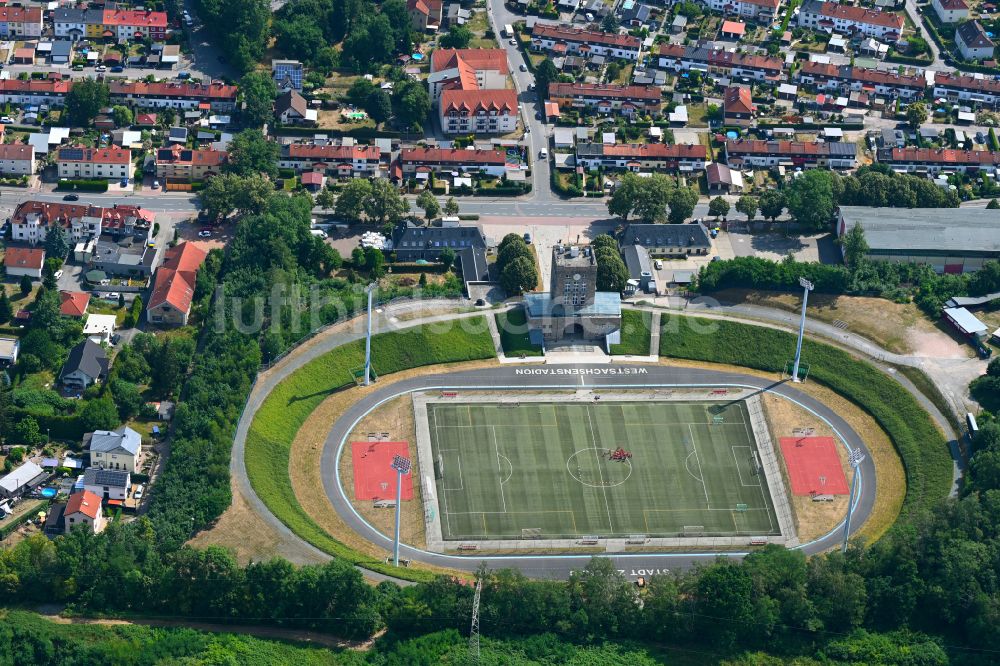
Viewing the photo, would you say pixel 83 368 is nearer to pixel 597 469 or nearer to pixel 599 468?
pixel 597 469

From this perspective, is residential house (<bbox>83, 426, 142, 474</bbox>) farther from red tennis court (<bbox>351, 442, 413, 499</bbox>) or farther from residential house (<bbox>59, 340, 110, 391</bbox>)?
red tennis court (<bbox>351, 442, 413, 499</bbox>)

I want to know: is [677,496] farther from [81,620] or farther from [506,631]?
[81,620]

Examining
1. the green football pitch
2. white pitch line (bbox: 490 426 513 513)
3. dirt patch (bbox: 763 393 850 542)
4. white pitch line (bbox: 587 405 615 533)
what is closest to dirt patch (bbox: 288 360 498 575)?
the green football pitch

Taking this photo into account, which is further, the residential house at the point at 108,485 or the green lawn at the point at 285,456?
the residential house at the point at 108,485

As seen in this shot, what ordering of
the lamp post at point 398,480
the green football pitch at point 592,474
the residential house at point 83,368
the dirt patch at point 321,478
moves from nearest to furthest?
the lamp post at point 398,480 < the dirt patch at point 321,478 < the green football pitch at point 592,474 < the residential house at point 83,368

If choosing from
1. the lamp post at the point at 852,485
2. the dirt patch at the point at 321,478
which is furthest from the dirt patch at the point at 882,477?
the dirt patch at the point at 321,478

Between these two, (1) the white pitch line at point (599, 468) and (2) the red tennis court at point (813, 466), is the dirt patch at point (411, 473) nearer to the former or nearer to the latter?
(1) the white pitch line at point (599, 468)

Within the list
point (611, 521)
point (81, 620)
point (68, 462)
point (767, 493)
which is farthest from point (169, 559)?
point (767, 493)
